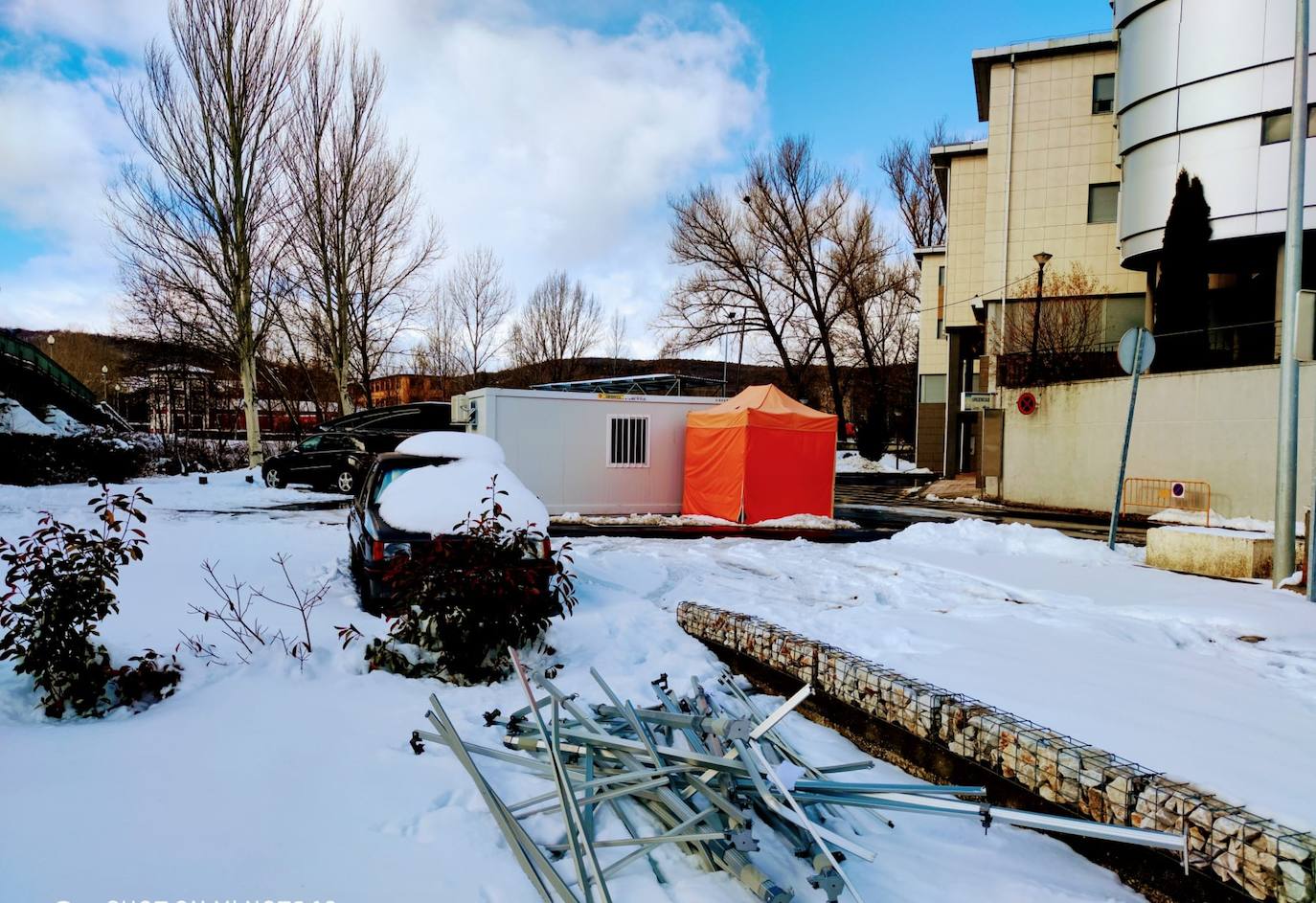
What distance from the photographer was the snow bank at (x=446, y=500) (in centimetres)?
588

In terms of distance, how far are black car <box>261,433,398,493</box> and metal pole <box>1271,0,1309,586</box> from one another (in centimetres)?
1619

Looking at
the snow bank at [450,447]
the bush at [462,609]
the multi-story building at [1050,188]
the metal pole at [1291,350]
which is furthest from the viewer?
the multi-story building at [1050,188]

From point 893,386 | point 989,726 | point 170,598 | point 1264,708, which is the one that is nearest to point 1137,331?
point 1264,708

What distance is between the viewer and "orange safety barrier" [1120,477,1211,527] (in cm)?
1522

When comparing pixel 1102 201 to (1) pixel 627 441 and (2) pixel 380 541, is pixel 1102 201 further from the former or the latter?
(2) pixel 380 541

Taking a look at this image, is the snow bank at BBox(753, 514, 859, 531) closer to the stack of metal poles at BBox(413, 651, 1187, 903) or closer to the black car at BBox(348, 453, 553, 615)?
the black car at BBox(348, 453, 553, 615)

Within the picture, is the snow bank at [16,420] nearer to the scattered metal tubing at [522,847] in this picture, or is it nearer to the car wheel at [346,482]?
the car wheel at [346,482]

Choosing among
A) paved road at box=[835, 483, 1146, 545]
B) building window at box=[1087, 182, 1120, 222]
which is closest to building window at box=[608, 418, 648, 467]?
paved road at box=[835, 483, 1146, 545]

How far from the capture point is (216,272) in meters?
20.4

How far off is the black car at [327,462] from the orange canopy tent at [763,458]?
800 centimetres

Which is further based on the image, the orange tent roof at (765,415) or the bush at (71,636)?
the orange tent roof at (765,415)

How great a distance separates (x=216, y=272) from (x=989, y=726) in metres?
23.1

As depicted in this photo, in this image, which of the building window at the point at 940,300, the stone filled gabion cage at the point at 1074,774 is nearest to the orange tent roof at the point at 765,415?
the stone filled gabion cage at the point at 1074,774

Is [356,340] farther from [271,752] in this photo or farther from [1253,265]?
[1253,265]
